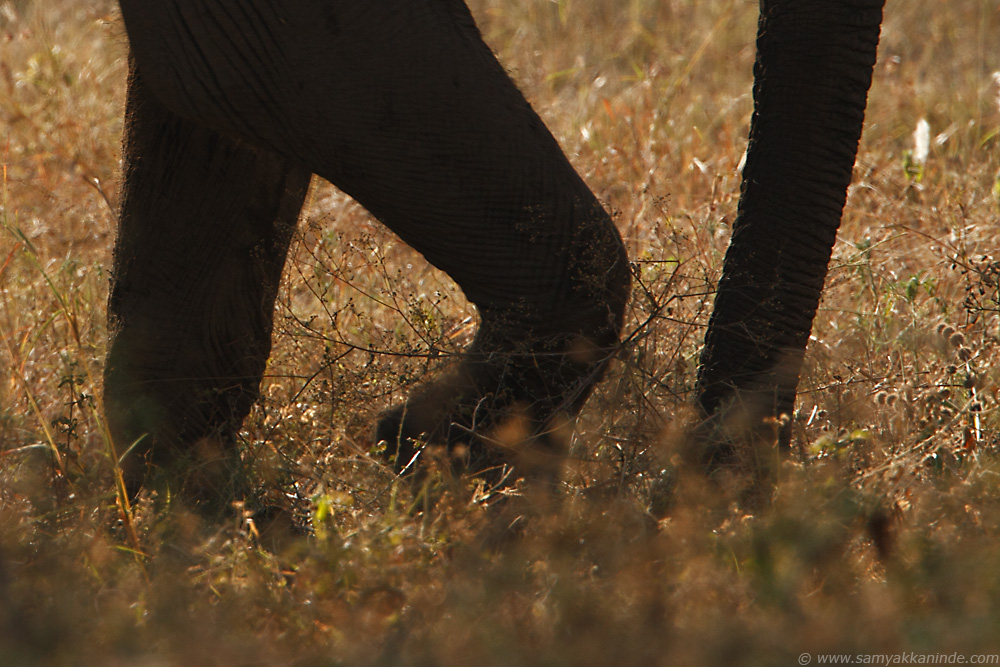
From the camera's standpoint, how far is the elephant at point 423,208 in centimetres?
201

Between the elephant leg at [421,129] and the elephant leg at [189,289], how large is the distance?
0.35m

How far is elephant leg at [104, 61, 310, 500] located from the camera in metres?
2.47

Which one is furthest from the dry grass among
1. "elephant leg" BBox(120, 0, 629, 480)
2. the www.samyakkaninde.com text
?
"elephant leg" BBox(120, 0, 629, 480)

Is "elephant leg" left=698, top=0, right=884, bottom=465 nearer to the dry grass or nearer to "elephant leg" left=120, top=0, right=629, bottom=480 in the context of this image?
the dry grass

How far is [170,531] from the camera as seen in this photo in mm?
2270

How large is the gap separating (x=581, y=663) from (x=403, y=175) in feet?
3.07

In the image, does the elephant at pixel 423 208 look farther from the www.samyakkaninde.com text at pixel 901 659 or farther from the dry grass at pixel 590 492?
the www.samyakkaninde.com text at pixel 901 659

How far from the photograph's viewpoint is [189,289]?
258 cm

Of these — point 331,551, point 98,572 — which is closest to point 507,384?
point 331,551

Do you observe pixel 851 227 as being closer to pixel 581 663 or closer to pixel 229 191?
pixel 229 191

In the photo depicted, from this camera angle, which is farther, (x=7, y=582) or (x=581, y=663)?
(x=7, y=582)

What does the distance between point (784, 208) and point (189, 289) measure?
4.31ft

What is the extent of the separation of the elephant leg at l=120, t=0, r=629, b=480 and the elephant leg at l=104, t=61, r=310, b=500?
0.35 meters

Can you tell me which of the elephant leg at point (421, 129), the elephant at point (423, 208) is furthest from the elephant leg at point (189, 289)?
the elephant leg at point (421, 129)
